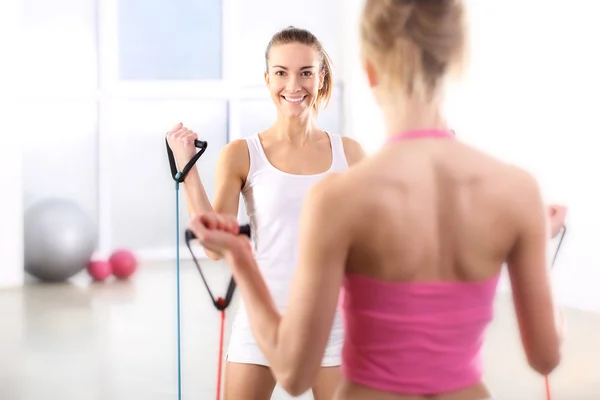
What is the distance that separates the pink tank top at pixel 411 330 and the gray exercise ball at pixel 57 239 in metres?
4.96

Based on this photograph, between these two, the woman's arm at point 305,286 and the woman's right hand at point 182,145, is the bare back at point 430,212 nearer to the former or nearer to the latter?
the woman's arm at point 305,286

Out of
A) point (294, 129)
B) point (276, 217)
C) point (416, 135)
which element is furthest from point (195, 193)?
point (416, 135)

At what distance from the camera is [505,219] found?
113cm

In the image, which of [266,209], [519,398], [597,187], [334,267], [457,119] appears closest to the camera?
[334,267]

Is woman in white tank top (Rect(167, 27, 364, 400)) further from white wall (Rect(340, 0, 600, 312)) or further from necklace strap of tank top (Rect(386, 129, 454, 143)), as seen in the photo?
white wall (Rect(340, 0, 600, 312))

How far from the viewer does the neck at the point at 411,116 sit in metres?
1.13

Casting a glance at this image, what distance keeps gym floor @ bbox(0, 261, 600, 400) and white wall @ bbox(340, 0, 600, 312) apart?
41 cm

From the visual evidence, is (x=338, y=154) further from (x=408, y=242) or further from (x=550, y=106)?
(x=550, y=106)

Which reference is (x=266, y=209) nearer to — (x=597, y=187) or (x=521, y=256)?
(x=521, y=256)

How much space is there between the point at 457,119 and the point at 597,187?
1.14m

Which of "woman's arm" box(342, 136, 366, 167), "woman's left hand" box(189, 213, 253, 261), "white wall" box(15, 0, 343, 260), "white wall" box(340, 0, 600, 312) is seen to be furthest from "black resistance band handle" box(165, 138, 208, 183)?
"white wall" box(15, 0, 343, 260)

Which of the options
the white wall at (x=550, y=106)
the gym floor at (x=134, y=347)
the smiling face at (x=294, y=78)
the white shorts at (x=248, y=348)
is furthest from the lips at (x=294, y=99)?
the white wall at (x=550, y=106)

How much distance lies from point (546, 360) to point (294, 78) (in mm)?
1206

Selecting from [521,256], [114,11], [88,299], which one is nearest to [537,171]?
[88,299]
